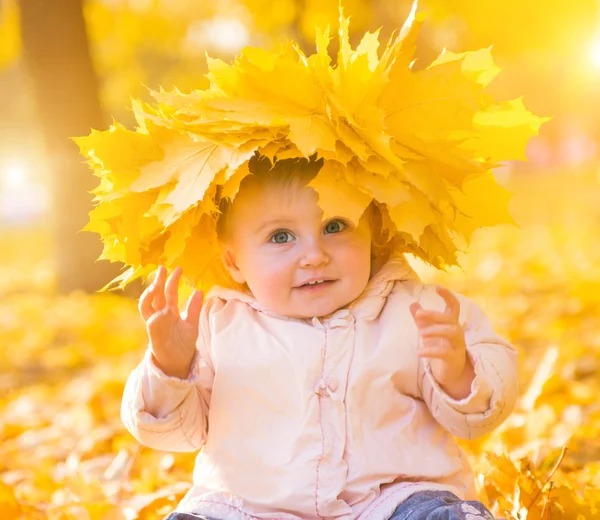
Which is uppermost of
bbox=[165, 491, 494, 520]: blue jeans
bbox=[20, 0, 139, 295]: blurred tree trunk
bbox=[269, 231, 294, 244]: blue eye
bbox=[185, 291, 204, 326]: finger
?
bbox=[20, 0, 139, 295]: blurred tree trunk

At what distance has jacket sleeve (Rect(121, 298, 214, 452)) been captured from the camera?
77.8 inches

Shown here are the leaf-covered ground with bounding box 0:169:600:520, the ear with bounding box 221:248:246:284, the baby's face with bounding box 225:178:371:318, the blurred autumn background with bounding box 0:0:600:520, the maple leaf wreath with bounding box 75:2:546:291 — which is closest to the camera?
the maple leaf wreath with bounding box 75:2:546:291

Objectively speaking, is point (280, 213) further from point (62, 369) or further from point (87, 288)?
point (87, 288)

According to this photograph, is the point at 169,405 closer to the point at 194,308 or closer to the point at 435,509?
the point at 194,308

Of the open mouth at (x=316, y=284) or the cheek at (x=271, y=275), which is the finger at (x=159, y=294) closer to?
the cheek at (x=271, y=275)

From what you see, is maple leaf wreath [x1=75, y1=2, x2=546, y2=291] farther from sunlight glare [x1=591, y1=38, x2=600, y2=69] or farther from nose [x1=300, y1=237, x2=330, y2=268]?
sunlight glare [x1=591, y1=38, x2=600, y2=69]

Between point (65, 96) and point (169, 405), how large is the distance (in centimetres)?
547

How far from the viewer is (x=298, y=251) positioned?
6.69ft

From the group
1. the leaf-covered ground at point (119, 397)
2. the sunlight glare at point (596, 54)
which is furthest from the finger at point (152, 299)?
the sunlight glare at point (596, 54)

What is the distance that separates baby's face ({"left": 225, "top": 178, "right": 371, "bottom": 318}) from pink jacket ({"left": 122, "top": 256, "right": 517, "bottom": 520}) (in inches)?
2.3

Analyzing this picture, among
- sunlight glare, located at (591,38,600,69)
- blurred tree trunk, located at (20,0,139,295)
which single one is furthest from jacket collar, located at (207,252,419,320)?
sunlight glare, located at (591,38,600,69)

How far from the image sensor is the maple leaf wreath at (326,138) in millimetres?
1907

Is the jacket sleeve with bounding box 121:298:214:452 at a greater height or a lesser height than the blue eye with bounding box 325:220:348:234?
lesser

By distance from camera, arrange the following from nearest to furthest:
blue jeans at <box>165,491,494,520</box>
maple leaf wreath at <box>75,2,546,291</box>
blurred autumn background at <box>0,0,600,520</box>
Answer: blue jeans at <box>165,491,494,520</box>, maple leaf wreath at <box>75,2,546,291</box>, blurred autumn background at <box>0,0,600,520</box>
